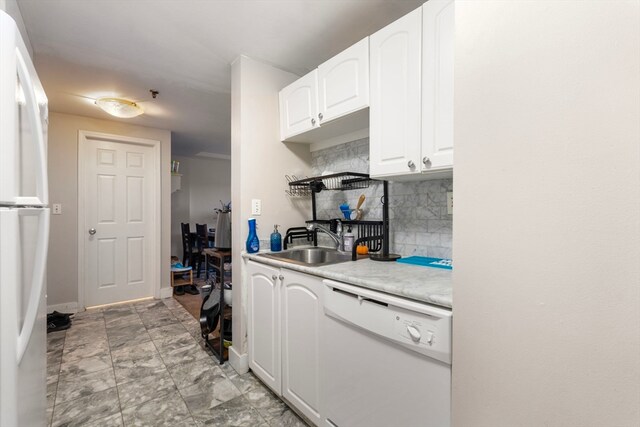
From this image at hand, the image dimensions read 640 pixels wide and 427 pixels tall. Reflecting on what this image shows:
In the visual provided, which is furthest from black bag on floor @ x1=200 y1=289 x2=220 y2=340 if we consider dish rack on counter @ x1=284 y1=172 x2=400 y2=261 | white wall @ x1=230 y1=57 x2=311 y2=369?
dish rack on counter @ x1=284 y1=172 x2=400 y2=261

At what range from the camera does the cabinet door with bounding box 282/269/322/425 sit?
55.1 inches

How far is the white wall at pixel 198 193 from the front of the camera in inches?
216

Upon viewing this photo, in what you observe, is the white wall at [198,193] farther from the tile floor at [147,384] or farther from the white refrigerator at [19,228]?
Result: the white refrigerator at [19,228]

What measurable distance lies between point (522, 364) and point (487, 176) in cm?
41

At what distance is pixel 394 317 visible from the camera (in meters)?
1.00

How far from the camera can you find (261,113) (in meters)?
2.09

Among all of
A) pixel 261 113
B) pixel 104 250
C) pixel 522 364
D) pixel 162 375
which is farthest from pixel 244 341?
pixel 104 250

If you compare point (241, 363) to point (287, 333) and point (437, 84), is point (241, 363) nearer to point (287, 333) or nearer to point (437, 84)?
point (287, 333)

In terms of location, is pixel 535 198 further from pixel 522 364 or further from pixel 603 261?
pixel 522 364

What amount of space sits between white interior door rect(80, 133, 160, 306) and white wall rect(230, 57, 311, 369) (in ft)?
7.47

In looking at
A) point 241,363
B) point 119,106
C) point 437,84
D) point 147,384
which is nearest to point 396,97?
point 437,84

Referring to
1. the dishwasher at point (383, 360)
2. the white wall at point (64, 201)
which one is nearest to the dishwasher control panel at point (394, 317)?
the dishwasher at point (383, 360)

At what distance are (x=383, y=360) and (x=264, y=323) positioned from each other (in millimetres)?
944

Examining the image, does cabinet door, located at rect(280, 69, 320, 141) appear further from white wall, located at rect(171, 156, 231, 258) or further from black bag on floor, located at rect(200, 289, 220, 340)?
white wall, located at rect(171, 156, 231, 258)
